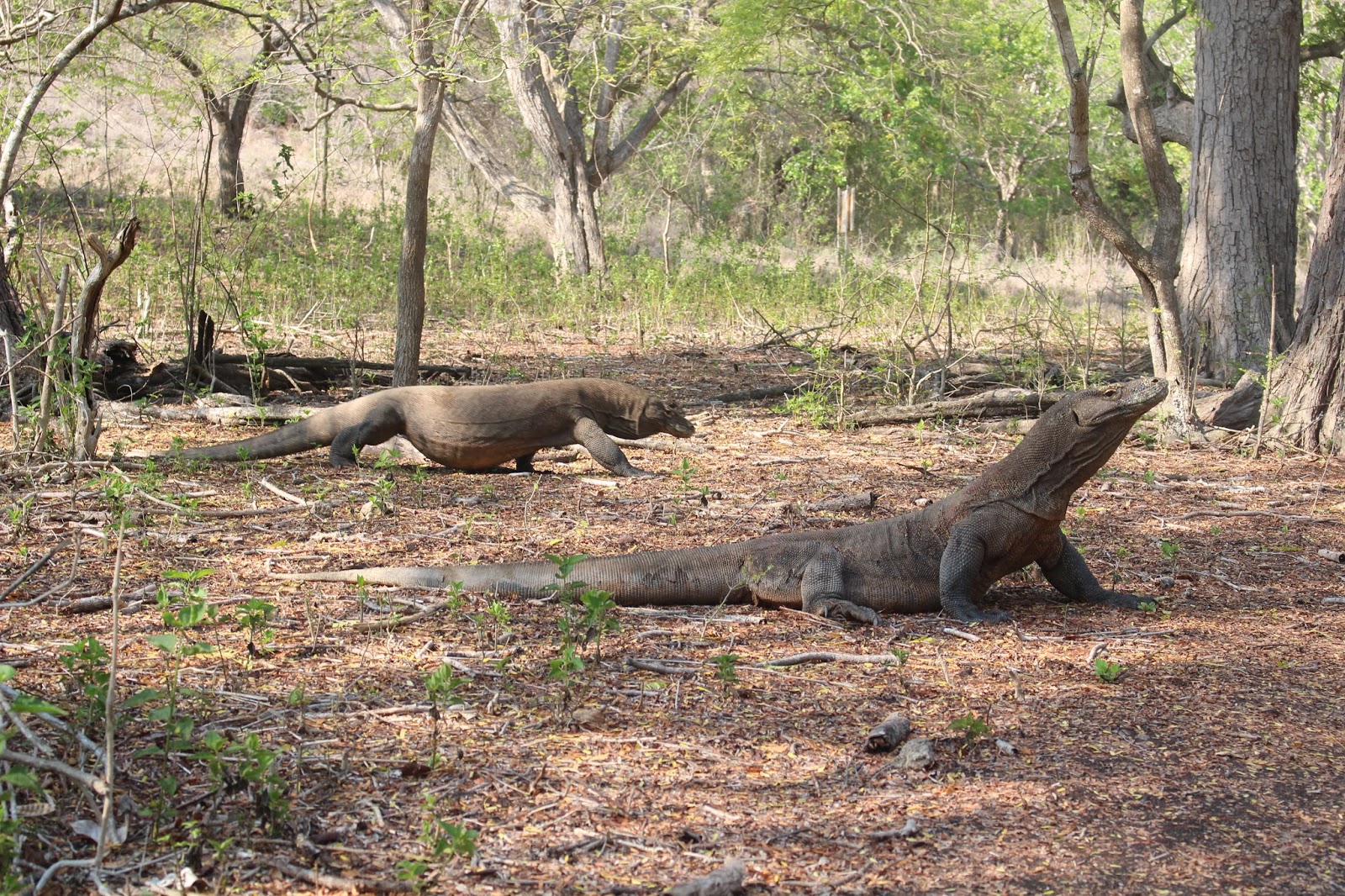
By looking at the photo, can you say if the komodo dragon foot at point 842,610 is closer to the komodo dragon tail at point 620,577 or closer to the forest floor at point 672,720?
the forest floor at point 672,720

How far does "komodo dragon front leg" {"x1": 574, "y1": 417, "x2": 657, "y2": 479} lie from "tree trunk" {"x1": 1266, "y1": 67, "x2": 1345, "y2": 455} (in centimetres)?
420

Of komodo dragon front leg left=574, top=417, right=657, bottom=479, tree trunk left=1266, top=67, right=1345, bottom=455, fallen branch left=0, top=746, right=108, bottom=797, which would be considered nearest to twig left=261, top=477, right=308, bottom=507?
komodo dragon front leg left=574, top=417, right=657, bottom=479

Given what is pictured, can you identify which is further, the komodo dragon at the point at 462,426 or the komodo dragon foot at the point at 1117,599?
the komodo dragon at the point at 462,426

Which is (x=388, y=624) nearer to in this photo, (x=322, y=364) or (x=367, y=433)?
(x=367, y=433)

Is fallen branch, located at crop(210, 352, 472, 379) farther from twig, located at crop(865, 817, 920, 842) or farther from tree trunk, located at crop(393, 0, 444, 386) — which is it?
twig, located at crop(865, 817, 920, 842)

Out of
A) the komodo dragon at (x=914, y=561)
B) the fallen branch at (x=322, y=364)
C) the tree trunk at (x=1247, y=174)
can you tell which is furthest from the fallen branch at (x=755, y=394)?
the komodo dragon at (x=914, y=561)

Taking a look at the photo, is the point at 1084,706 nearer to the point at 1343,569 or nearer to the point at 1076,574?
the point at 1076,574

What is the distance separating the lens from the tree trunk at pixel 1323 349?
7695 millimetres

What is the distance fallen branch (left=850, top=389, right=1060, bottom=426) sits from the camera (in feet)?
28.4

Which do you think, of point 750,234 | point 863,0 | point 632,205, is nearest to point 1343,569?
point 863,0

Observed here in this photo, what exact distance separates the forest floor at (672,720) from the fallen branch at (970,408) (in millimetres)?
2801

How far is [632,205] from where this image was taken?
82.1 ft

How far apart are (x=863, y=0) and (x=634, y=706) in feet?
39.5

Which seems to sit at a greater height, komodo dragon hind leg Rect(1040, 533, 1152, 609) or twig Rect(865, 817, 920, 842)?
komodo dragon hind leg Rect(1040, 533, 1152, 609)
